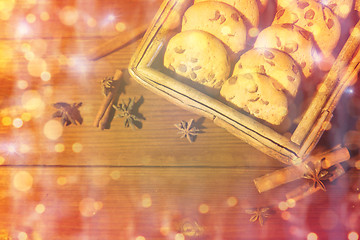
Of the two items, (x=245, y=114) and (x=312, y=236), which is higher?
(x=245, y=114)

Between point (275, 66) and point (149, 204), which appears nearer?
point (275, 66)

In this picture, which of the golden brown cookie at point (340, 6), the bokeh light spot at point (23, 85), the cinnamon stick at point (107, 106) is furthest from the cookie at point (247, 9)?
the bokeh light spot at point (23, 85)

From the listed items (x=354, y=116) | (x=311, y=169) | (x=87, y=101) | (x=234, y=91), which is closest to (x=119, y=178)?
(x=87, y=101)

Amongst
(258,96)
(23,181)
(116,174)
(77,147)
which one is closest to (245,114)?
(258,96)

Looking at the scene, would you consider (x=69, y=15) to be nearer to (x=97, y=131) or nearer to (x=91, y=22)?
(x=91, y=22)

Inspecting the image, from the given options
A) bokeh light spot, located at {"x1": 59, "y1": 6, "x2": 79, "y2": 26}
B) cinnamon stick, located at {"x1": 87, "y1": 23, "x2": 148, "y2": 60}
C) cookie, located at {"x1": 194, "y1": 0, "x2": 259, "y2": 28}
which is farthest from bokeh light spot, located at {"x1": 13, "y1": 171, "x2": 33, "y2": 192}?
cookie, located at {"x1": 194, "y1": 0, "x2": 259, "y2": 28}

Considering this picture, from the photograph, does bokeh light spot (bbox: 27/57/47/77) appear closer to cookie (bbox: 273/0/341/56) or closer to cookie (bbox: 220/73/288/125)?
cookie (bbox: 220/73/288/125)
